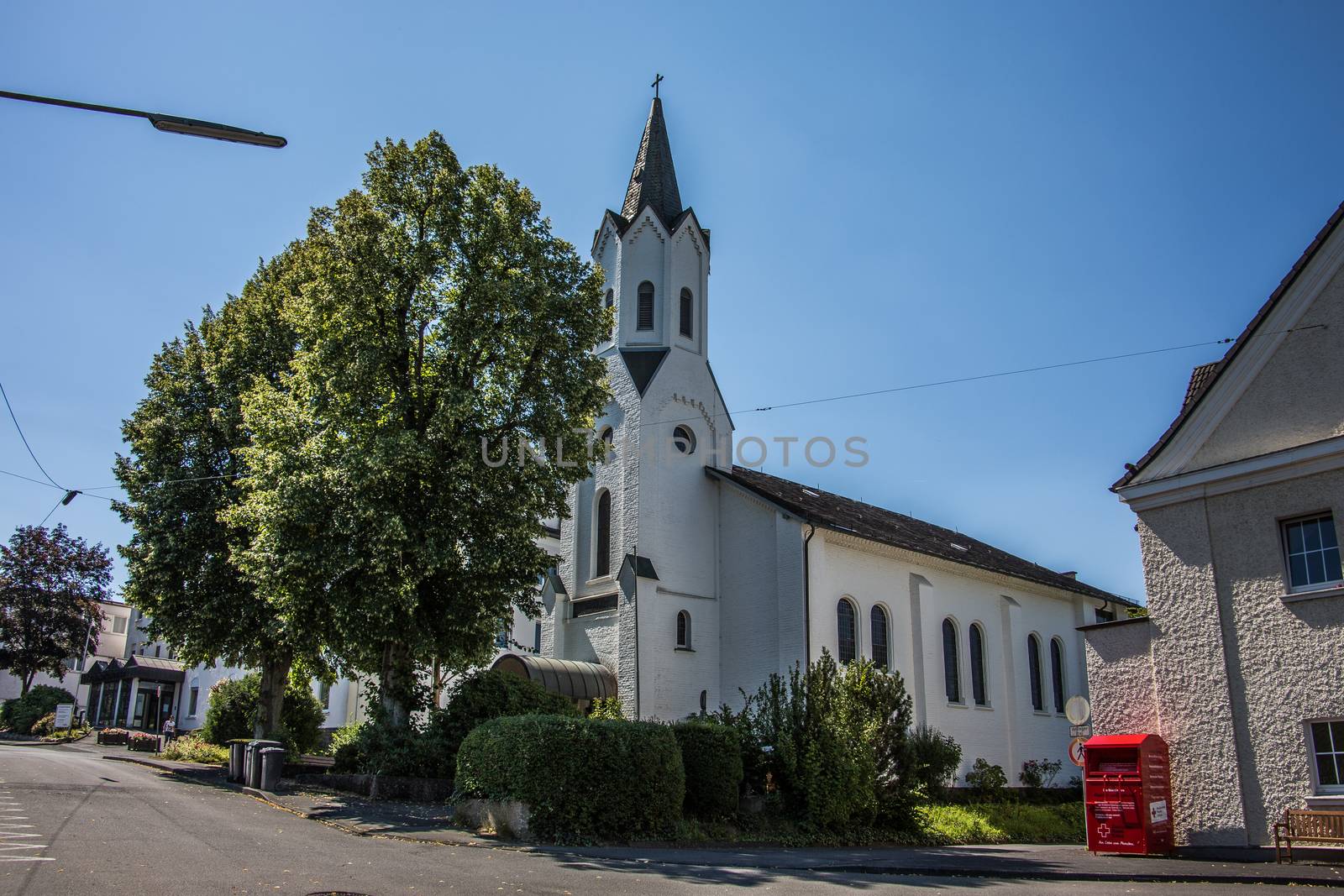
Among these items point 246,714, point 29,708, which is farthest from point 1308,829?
point 29,708

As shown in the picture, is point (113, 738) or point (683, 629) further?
point (113, 738)

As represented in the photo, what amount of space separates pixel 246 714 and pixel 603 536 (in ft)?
49.7

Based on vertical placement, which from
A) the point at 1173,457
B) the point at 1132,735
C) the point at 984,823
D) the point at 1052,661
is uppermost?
the point at 1173,457

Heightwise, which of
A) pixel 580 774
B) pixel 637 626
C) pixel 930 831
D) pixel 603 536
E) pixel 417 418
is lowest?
pixel 930 831

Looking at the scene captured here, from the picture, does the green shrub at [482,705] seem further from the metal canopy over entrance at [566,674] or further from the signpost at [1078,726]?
the signpost at [1078,726]

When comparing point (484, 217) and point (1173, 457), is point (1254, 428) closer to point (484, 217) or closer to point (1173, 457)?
point (1173, 457)

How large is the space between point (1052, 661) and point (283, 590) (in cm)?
2899

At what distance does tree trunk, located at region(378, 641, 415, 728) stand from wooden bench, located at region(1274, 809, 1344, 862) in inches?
659

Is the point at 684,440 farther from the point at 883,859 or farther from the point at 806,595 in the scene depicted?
the point at 883,859

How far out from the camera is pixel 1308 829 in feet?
44.2

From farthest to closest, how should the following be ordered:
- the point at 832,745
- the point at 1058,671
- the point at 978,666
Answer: the point at 1058,671 < the point at 978,666 < the point at 832,745

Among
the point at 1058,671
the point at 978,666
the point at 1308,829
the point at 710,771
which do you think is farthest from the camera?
the point at 1058,671

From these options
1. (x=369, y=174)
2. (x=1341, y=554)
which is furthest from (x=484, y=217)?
(x=1341, y=554)

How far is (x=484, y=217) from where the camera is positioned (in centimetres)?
Answer: 2234
